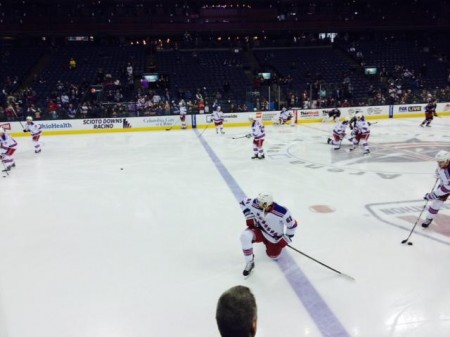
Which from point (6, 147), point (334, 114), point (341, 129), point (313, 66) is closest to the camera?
point (6, 147)

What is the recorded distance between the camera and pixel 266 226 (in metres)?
4.36

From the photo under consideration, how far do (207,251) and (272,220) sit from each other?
1.01 m

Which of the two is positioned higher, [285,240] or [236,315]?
[236,315]

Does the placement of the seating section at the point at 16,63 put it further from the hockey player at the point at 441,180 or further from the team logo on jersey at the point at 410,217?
the hockey player at the point at 441,180

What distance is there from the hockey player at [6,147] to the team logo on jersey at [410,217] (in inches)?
321

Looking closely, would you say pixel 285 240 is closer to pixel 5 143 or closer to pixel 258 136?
pixel 258 136

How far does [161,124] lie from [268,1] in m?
15.7

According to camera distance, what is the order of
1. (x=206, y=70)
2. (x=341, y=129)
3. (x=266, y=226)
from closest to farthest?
(x=266, y=226) → (x=341, y=129) → (x=206, y=70)

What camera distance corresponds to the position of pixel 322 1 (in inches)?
1143

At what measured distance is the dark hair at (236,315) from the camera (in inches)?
62.5

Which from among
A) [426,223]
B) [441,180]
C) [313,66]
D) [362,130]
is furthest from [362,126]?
[313,66]

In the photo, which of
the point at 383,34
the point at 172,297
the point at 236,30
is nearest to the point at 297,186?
the point at 172,297

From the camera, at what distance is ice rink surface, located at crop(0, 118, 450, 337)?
3406mm

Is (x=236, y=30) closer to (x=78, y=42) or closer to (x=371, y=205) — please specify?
(x=78, y=42)
